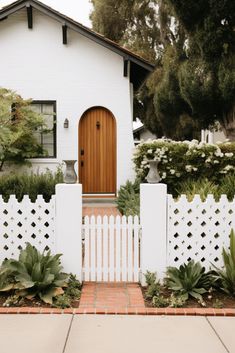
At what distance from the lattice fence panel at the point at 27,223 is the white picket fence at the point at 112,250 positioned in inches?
18.5

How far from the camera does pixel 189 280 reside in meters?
4.79

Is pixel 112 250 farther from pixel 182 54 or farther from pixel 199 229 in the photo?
pixel 182 54

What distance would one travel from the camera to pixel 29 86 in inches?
452

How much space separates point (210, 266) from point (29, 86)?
8070 millimetres

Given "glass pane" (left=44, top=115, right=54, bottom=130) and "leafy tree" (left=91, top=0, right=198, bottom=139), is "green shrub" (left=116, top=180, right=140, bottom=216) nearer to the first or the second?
"glass pane" (left=44, top=115, right=54, bottom=130)

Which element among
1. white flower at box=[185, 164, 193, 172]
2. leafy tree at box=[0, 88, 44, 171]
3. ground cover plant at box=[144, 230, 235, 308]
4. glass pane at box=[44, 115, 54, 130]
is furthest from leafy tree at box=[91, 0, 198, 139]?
ground cover plant at box=[144, 230, 235, 308]

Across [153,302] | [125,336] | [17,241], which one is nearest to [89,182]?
[17,241]

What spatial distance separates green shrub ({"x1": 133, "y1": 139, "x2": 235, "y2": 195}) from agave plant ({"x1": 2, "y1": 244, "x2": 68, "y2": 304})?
507cm

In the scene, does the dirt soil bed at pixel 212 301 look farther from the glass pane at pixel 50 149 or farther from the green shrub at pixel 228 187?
the glass pane at pixel 50 149

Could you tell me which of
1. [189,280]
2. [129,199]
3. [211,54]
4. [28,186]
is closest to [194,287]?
[189,280]

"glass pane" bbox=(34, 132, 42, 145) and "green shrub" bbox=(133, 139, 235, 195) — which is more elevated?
"glass pane" bbox=(34, 132, 42, 145)

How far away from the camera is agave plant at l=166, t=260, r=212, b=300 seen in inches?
189

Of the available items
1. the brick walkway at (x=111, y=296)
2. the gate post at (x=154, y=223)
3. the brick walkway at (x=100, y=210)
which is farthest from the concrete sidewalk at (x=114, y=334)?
the brick walkway at (x=100, y=210)

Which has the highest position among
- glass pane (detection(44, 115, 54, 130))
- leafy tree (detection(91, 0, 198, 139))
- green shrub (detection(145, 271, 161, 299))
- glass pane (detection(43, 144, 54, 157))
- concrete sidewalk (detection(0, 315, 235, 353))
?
leafy tree (detection(91, 0, 198, 139))
